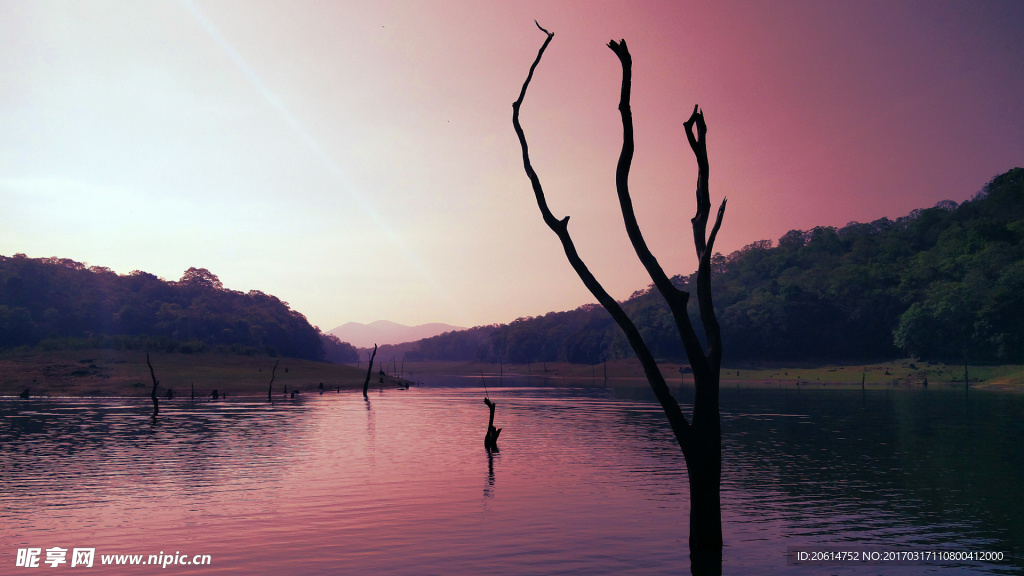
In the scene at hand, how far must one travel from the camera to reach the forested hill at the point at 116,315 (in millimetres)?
133125

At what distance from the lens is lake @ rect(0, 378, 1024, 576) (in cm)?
1800

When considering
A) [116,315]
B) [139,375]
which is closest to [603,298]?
[139,375]

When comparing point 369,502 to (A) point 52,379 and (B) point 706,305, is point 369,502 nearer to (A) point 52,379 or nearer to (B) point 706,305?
(B) point 706,305

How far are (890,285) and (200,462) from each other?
16787 centimetres

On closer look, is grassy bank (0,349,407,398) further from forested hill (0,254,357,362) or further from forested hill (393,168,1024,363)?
forested hill (393,168,1024,363)

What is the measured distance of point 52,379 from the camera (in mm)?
95938

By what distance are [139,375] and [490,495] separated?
90.6 meters

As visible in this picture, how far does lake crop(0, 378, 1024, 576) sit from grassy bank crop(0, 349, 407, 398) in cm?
4240

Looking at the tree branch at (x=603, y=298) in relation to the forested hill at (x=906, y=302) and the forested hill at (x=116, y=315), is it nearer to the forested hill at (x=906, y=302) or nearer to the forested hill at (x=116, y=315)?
the forested hill at (x=116, y=315)

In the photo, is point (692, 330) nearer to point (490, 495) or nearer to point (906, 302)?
point (490, 495)

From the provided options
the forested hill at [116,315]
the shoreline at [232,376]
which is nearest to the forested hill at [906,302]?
the shoreline at [232,376]

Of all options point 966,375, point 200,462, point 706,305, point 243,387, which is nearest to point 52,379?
point 243,387

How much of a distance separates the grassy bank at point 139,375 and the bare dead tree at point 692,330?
89.3 meters

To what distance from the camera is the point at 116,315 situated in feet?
538
